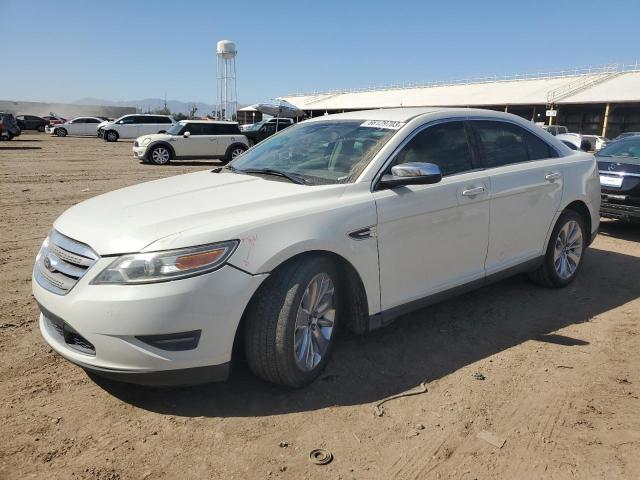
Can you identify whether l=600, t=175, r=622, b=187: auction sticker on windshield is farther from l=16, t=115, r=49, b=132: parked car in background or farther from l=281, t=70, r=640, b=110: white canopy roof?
l=16, t=115, r=49, b=132: parked car in background

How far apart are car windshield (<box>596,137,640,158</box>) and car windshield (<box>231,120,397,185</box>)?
5955 mm

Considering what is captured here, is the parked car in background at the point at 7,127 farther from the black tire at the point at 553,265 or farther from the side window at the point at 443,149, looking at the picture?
the black tire at the point at 553,265

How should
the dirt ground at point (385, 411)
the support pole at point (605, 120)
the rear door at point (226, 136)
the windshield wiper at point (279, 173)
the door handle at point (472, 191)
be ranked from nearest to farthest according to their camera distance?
the dirt ground at point (385, 411)
the windshield wiper at point (279, 173)
the door handle at point (472, 191)
the rear door at point (226, 136)
the support pole at point (605, 120)

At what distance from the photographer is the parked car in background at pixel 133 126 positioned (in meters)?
31.7

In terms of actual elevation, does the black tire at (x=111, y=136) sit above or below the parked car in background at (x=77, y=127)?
below

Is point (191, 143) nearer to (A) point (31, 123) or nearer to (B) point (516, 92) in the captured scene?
(A) point (31, 123)

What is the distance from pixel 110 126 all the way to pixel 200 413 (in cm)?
3253

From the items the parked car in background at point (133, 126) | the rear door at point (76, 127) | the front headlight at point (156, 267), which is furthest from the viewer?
the rear door at point (76, 127)

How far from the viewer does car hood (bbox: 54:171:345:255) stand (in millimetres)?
2781

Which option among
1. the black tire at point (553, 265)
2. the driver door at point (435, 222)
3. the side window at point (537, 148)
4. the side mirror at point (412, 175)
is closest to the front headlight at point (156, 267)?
the driver door at point (435, 222)

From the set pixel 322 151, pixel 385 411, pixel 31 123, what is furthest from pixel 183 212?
pixel 31 123

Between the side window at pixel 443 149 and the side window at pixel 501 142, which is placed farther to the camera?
the side window at pixel 501 142

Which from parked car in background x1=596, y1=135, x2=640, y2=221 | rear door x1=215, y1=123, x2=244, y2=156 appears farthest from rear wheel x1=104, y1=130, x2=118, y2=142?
parked car in background x1=596, y1=135, x2=640, y2=221

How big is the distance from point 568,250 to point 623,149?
420 cm
